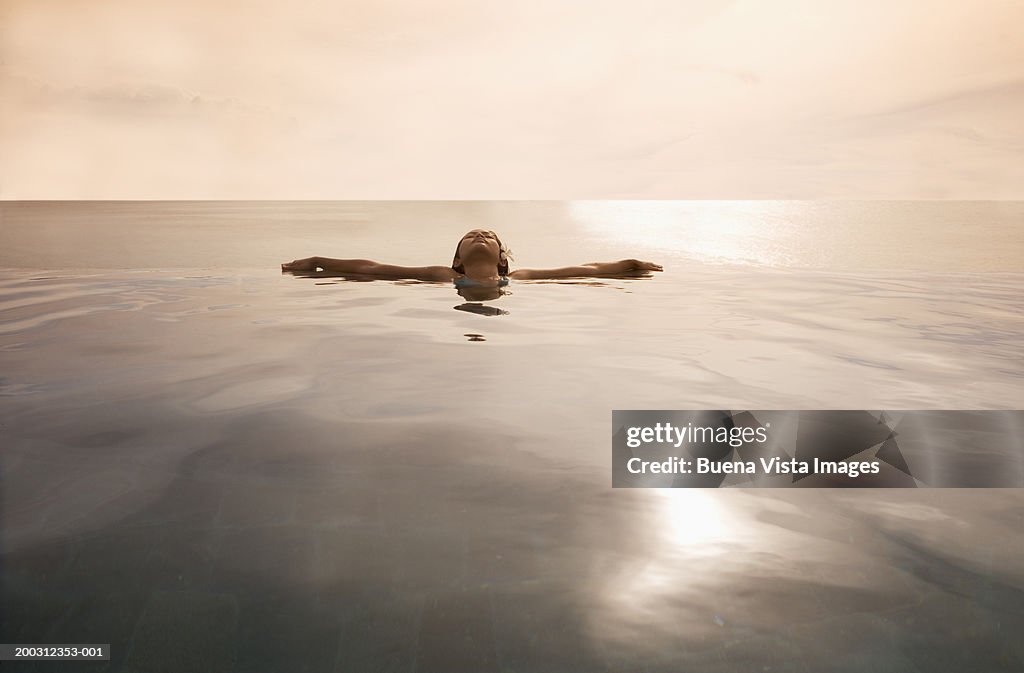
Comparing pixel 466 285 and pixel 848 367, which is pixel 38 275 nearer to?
pixel 466 285

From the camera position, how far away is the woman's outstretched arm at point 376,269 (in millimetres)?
13344

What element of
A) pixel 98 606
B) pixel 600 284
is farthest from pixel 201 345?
pixel 600 284

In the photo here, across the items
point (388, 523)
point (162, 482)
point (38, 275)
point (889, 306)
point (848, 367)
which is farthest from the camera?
point (38, 275)

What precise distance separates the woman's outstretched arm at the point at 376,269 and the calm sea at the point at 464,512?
5445mm

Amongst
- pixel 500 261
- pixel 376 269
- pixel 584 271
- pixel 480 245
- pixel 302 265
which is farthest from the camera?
pixel 302 265

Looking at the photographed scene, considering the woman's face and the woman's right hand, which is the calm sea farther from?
the woman's right hand

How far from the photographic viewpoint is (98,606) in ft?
7.55

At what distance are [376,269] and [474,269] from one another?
88.2 inches

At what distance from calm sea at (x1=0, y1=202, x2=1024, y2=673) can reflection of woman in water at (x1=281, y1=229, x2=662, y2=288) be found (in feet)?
16.2

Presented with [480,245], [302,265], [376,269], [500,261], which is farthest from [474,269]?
[302,265]

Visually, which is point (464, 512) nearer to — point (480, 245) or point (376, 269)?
point (480, 245)

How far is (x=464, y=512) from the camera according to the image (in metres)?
3.05

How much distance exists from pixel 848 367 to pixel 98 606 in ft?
19.3

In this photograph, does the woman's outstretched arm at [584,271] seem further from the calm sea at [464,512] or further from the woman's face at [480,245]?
the calm sea at [464,512]
